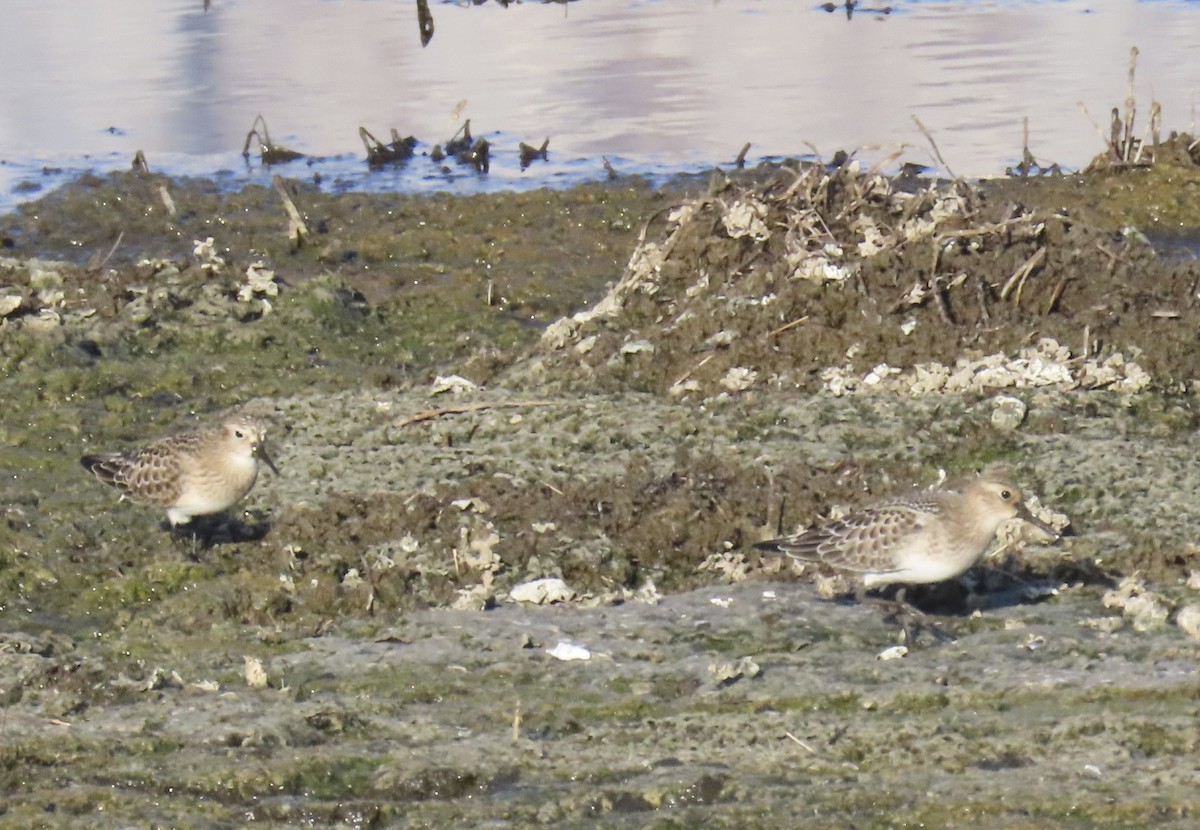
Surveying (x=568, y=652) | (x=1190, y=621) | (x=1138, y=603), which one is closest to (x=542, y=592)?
(x=568, y=652)

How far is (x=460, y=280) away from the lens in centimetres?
1359

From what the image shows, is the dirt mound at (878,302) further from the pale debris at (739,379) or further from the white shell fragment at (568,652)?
the white shell fragment at (568,652)

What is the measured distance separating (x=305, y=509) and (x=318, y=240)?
6727 mm

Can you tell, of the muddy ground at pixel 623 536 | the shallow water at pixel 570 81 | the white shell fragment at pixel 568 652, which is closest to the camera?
the muddy ground at pixel 623 536

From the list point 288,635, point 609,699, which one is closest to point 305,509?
point 288,635

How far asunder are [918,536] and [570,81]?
1510 centimetres

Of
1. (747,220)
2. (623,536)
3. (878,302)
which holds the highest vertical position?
(747,220)

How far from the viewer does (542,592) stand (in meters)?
7.50

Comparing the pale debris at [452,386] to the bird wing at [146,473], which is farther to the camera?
the pale debris at [452,386]

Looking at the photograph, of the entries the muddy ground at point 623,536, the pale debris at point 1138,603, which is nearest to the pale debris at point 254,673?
the muddy ground at point 623,536

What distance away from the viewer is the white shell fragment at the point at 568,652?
22.3 ft

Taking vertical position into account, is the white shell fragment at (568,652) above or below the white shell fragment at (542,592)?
above

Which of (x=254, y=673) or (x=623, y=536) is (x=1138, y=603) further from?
(x=254, y=673)

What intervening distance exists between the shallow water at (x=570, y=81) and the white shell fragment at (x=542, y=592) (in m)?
9.15
